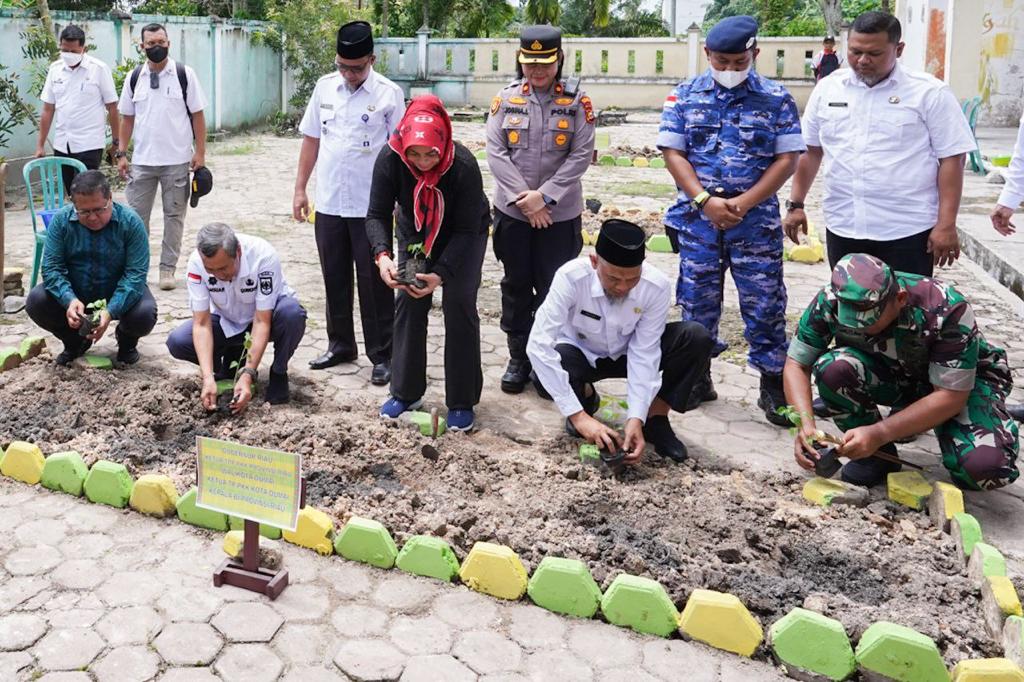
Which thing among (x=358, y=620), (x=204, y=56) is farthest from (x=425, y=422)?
(x=204, y=56)

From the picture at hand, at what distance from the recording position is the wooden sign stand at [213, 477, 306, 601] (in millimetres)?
3520

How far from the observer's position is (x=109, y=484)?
4168mm

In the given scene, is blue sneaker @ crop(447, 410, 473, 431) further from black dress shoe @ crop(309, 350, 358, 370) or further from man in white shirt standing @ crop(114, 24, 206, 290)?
man in white shirt standing @ crop(114, 24, 206, 290)

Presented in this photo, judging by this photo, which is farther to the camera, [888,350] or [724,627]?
[888,350]

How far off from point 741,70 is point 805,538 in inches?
93.4

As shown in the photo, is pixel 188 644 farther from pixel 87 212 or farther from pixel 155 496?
pixel 87 212

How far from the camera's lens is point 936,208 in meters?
4.83

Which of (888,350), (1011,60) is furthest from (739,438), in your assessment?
(1011,60)

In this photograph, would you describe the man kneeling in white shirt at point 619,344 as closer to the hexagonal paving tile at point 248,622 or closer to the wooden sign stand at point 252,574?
the wooden sign stand at point 252,574

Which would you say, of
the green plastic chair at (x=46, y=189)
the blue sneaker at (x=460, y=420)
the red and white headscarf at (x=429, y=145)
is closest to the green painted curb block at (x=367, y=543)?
the blue sneaker at (x=460, y=420)

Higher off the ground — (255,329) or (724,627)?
(255,329)

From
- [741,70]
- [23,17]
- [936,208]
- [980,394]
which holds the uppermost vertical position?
[23,17]

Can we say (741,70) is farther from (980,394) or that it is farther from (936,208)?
(980,394)

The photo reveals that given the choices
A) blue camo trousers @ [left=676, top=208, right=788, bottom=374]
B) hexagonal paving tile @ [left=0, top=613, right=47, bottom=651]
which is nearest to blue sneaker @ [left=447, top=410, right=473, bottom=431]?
blue camo trousers @ [left=676, top=208, right=788, bottom=374]
